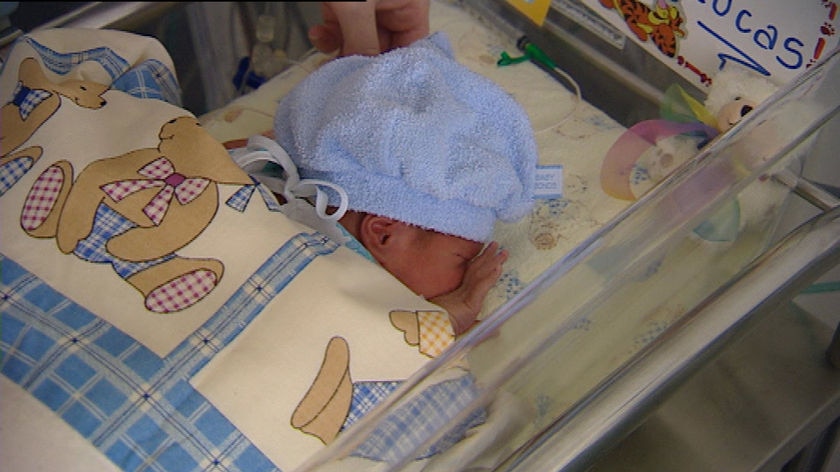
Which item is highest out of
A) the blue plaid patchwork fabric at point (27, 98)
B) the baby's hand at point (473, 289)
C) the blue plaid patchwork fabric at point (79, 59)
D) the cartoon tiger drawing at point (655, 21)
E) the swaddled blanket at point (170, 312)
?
the cartoon tiger drawing at point (655, 21)

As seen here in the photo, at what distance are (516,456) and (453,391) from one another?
12 centimetres

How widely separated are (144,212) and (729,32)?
0.60 m

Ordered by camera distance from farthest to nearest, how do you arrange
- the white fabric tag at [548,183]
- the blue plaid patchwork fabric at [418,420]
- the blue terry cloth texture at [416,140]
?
the white fabric tag at [548,183], the blue terry cloth texture at [416,140], the blue plaid patchwork fabric at [418,420]

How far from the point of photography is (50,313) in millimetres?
759

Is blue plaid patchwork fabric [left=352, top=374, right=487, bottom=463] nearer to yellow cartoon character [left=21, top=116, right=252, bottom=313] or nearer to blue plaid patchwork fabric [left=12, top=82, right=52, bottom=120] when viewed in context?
yellow cartoon character [left=21, top=116, right=252, bottom=313]

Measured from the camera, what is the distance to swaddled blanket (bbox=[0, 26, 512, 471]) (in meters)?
0.70

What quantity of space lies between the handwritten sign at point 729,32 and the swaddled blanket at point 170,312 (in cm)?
41

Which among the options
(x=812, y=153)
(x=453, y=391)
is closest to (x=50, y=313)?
(x=453, y=391)

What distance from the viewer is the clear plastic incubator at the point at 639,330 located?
0.69 meters

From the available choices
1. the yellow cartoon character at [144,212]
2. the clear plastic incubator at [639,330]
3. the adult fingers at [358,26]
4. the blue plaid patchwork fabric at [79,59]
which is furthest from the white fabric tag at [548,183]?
the blue plaid patchwork fabric at [79,59]

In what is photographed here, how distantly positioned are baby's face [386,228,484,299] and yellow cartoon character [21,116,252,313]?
0.67ft

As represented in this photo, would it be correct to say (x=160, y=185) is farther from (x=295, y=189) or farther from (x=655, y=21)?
(x=655, y=21)

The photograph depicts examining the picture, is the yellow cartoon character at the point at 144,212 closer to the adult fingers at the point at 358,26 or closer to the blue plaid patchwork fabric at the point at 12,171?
the blue plaid patchwork fabric at the point at 12,171

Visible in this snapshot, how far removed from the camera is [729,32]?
3.03ft
